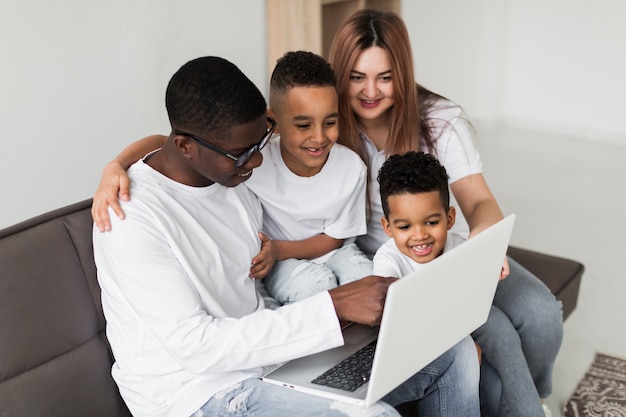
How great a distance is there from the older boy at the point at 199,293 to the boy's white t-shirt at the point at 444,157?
0.63 metres

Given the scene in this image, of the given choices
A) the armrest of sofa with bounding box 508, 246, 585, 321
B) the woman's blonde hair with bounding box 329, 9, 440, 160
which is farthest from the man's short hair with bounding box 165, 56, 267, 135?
the armrest of sofa with bounding box 508, 246, 585, 321

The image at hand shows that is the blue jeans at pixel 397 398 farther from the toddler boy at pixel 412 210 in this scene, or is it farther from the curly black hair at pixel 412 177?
the curly black hair at pixel 412 177

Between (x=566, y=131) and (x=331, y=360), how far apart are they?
4099 mm

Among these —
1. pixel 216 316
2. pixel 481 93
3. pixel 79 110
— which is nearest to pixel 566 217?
pixel 481 93

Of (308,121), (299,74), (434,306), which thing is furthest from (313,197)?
(434,306)

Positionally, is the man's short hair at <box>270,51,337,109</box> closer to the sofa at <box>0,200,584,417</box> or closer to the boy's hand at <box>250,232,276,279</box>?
the boy's hand at <box>250,232,276,279</box>

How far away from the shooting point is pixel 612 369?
2.72 metres

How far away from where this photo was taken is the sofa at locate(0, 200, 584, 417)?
1.60 meters

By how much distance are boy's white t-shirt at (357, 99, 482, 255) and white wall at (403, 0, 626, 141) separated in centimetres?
320

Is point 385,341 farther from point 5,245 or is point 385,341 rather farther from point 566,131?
point 566,131

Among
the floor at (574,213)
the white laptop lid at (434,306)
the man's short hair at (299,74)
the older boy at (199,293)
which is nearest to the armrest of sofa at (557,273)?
the floor at (574,213)

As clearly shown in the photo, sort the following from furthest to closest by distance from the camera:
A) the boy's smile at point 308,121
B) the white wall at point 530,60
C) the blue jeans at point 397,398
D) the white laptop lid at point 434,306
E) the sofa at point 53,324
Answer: the white wall at point 530,60
the boy's smile at point 308,121
the sofa at point 53,324
the blue jeans at point 397,398
the white laptop lid at point 434,306

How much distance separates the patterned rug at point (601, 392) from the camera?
8.07ft

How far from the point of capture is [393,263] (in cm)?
189
